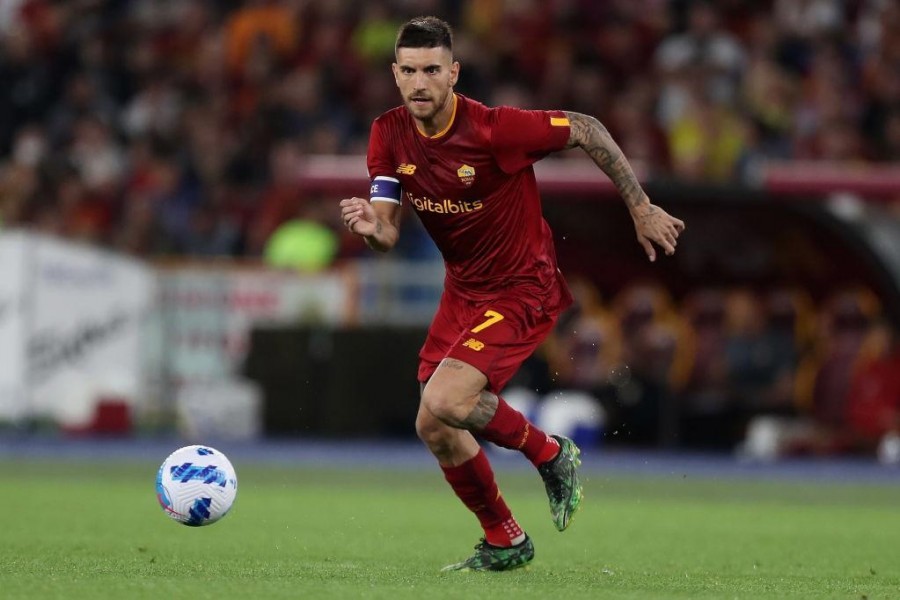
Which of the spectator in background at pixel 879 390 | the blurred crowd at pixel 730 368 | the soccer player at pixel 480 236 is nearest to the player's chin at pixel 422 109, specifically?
the soccer player at pixel 480 236

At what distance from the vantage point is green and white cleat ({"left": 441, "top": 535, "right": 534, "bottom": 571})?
26.2 ft

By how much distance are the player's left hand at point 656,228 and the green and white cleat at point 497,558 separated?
145 centimetres

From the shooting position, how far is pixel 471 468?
7.90m

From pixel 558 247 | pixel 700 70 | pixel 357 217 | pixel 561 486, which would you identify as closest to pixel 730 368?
pixel 558 247

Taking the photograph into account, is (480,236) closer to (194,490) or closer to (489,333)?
(489,333)

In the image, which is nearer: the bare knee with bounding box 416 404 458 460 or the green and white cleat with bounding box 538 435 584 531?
the bare knee with bounding box 416 404 458 460

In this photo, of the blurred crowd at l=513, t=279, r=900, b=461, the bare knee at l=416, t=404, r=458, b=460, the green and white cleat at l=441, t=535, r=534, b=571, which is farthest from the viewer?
the blurred crowd at l=513, t=279, r=900, b=461

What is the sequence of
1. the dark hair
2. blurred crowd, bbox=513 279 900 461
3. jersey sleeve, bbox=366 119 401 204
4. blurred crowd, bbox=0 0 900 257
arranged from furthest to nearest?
blurred crowd, bbox=0 0 900 257, blurred crowd, bbox=513 279 900 461, jersey sleeve, bbox=366 119 401 204, the dark hair

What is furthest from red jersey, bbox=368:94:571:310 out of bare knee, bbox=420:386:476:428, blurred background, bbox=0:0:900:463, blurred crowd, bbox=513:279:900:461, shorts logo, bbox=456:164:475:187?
blurred crowd, bbox=513:279:900:461

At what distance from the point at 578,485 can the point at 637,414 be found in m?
9.46

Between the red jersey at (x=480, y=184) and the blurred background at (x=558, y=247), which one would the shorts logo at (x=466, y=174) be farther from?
the blurred background at (x=558, y=247)

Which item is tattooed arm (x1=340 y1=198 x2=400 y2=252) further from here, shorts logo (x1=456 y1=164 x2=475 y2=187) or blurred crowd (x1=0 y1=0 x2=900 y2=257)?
blurred crowd (x1=0 y1=0 x2=900 y2=257)

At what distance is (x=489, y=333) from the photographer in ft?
25.7

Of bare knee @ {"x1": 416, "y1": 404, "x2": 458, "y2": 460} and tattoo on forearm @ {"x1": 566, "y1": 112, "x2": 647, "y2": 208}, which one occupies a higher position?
tattoo on forearm @ {"x1": 566, "y1": 112, "x2": 647, "y2": 208}
